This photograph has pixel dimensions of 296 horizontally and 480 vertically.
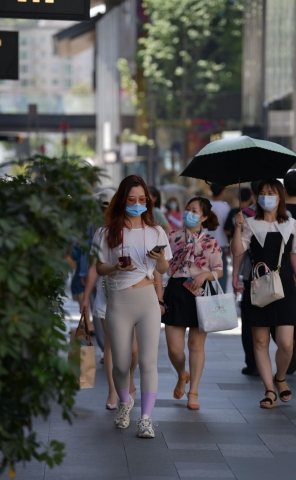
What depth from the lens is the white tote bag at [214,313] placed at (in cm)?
824

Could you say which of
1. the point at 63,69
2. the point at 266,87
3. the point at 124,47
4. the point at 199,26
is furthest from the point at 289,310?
the point at 63,69

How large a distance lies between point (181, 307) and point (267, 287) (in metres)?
0.68

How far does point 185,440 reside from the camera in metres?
7.21

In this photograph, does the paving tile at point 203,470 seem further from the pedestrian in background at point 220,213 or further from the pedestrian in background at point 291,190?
the pedestrian in background at point 220,213

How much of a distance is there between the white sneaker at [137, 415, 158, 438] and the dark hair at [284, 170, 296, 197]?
307 cm

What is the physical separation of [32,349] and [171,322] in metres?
3.87

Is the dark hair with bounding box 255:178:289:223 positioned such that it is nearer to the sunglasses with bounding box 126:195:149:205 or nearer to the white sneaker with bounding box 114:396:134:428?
the sunglasses with bounding box 126:195:149:205

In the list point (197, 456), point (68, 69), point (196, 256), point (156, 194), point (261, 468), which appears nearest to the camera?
point (261, 468)

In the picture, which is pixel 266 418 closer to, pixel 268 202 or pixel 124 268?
pixel 268 202

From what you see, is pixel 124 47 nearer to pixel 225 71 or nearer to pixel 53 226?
pixel 225 71

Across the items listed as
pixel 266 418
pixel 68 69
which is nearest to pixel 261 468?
pixel 266 418

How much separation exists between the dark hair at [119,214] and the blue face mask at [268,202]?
128 centimetres

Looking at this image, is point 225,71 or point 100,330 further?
point 225,71

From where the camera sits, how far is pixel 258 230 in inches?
335
